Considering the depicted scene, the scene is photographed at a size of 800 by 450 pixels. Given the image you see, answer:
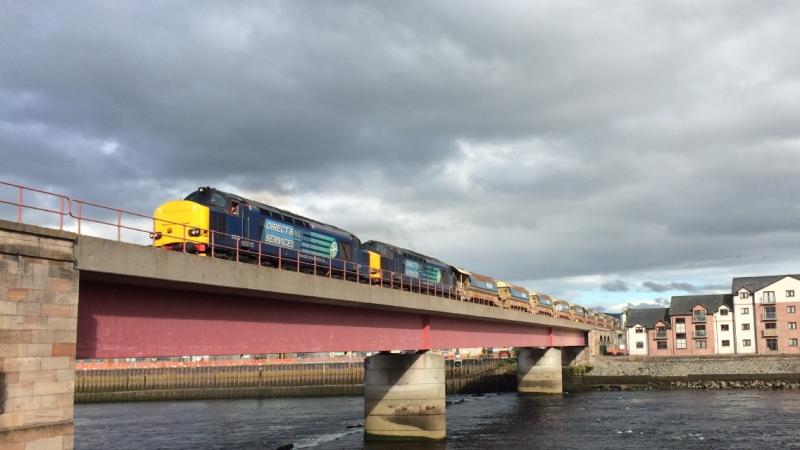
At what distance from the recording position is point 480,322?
5441 cm

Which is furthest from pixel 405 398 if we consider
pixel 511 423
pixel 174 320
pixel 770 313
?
pixel 770 313

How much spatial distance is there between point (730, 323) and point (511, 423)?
215 ft

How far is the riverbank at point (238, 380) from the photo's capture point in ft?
307

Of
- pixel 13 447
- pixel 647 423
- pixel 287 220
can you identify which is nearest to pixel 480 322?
pixel 647 423

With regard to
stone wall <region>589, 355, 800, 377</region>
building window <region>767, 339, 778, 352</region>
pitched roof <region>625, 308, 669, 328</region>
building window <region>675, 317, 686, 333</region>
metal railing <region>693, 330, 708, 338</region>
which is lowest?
stone wall <region>589, 355, 800, 377</region>

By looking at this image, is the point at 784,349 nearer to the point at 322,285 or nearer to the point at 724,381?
Result: the point at 724,381

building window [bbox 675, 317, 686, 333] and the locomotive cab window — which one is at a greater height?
the locomotive cab window

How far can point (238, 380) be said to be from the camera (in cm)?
10019

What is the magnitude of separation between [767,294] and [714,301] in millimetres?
7852

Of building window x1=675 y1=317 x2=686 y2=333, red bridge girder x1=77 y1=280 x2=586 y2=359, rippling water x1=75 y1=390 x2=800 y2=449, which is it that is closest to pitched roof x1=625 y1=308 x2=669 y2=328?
building window x1=675 y1=317 x2=686 y2=333

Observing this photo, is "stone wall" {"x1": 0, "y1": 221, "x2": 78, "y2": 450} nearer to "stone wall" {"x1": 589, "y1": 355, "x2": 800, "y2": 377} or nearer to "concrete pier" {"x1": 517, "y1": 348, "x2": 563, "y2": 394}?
"concrete pier" {"x1": 517, "y1": 348, "x2": 563, "y2": 394}

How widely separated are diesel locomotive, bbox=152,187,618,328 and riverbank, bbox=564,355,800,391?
31781 millimetres

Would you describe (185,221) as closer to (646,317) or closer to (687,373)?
(687,373)

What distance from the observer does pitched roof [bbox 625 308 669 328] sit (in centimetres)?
11094
